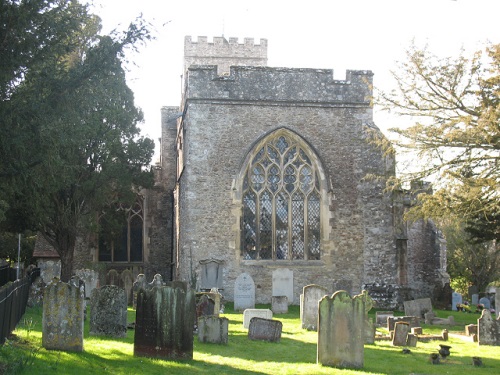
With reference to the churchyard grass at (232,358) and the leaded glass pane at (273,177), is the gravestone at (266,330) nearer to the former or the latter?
the churchyard grass at (232,358)

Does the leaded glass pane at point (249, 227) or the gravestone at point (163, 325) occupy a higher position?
the leaded glass pane at point (249, 227)

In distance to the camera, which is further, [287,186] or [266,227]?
[287,186]

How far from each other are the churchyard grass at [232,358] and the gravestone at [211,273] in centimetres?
699

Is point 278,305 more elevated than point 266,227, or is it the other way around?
point 266,227

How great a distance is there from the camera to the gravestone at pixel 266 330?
501 inches

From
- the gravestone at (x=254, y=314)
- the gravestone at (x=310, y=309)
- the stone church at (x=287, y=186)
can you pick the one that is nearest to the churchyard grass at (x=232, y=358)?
the gravestone at (x=254, y=314)

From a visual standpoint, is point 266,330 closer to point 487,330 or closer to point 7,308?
point 487,330

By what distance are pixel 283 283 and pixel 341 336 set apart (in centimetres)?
1081

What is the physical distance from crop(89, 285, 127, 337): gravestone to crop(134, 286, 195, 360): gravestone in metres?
2.37

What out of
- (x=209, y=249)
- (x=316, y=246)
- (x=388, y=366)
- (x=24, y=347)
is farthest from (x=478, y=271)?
(x=24, y=347)

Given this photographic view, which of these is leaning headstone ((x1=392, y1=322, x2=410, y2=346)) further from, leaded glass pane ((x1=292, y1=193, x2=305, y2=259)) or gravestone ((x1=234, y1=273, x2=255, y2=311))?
leaded glass pane ((x1=292, y1=193, x2=305, y2=259))

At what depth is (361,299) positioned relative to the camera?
33.7ft

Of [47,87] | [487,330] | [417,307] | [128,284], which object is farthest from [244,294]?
[47,87]

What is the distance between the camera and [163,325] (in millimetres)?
10039
